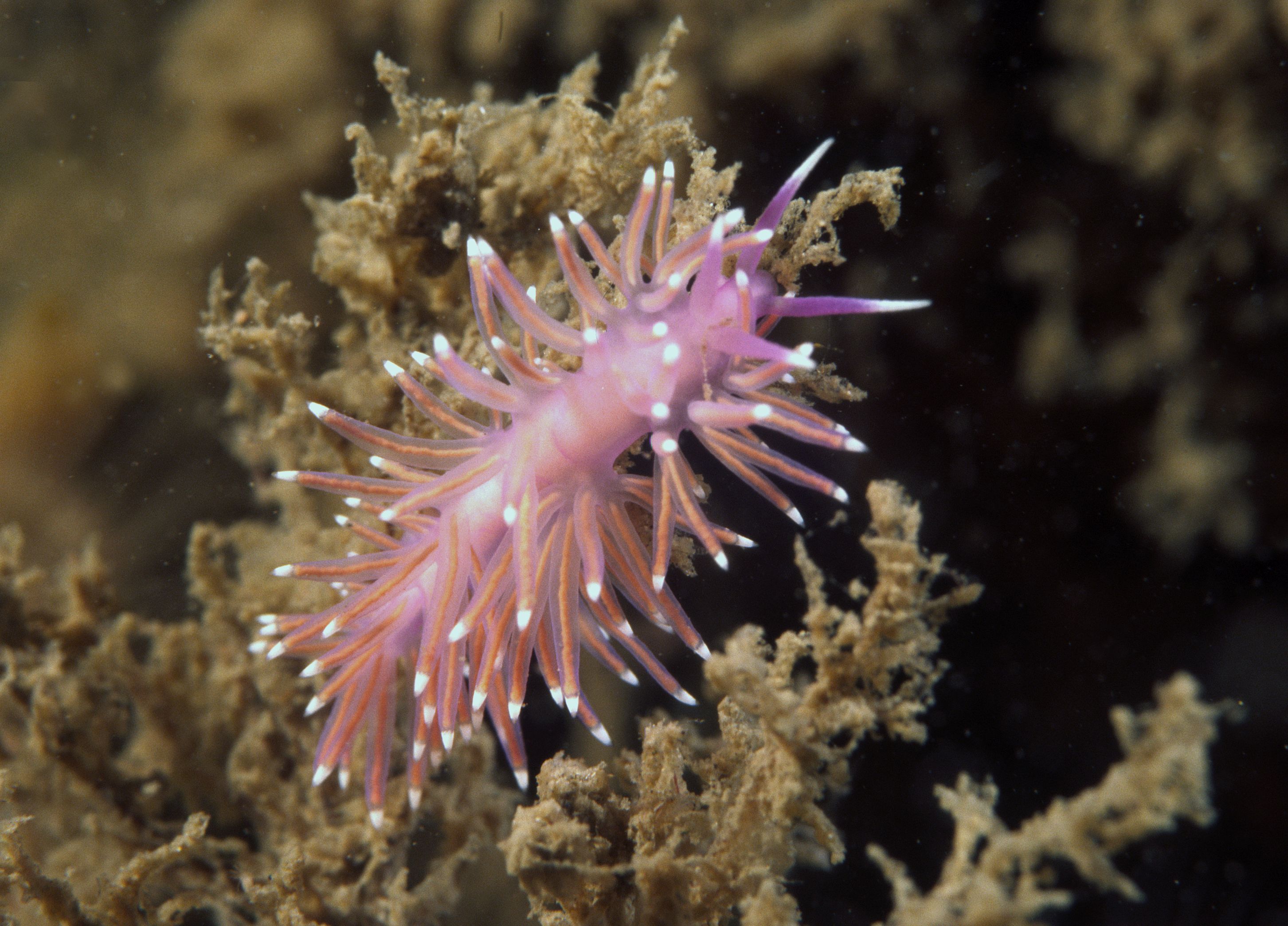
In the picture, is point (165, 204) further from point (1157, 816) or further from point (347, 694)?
point (1157, 816)

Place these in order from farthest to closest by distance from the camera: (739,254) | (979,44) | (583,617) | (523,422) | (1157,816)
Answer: (979,44) → (583,617) → (523,422) → (739,254) → (1157,816)

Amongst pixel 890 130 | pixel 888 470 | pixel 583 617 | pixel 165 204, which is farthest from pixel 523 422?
pixel 165 204

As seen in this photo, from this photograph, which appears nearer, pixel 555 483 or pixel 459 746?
pixel 555 483

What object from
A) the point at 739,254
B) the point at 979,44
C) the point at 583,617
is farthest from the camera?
the point at 979,44
